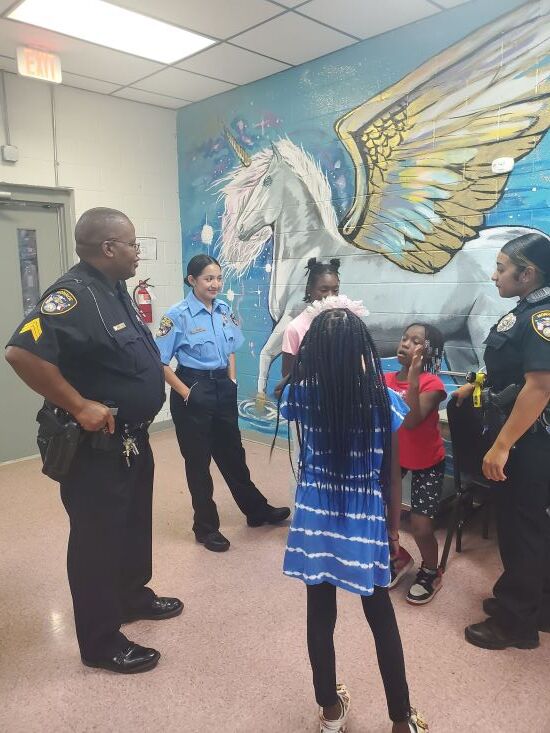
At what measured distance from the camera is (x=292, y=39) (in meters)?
3.38

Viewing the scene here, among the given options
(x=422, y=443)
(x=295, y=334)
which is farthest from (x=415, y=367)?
(x=295, y=334)

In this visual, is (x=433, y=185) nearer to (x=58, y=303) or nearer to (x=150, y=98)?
(x=58, y=303)

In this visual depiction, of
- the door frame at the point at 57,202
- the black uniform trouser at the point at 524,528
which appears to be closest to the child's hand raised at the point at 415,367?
the black uniform trouser at the point at 524,528

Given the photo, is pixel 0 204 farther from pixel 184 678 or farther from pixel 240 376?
pixel 184 678

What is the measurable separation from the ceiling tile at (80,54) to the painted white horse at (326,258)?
1041 mm

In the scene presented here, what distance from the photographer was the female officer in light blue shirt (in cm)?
265

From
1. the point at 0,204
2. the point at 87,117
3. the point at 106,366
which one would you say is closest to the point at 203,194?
the point at 87,117

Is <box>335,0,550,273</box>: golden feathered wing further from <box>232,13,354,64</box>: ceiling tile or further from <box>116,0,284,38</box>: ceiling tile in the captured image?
<box>116,0,284,38</box>: ceiling tile

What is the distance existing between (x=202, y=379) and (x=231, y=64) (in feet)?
7.97

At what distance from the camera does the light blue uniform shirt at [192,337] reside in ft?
8.64

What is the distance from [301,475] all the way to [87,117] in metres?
3.88

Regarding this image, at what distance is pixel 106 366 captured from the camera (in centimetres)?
177

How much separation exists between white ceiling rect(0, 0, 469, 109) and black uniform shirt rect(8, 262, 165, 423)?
201cm

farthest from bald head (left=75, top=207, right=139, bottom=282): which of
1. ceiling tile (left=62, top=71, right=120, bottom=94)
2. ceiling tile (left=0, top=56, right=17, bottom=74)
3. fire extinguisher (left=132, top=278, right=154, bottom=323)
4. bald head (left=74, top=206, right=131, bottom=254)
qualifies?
fire extinguisher (left=132, top=278, right=154, bottom=323)
